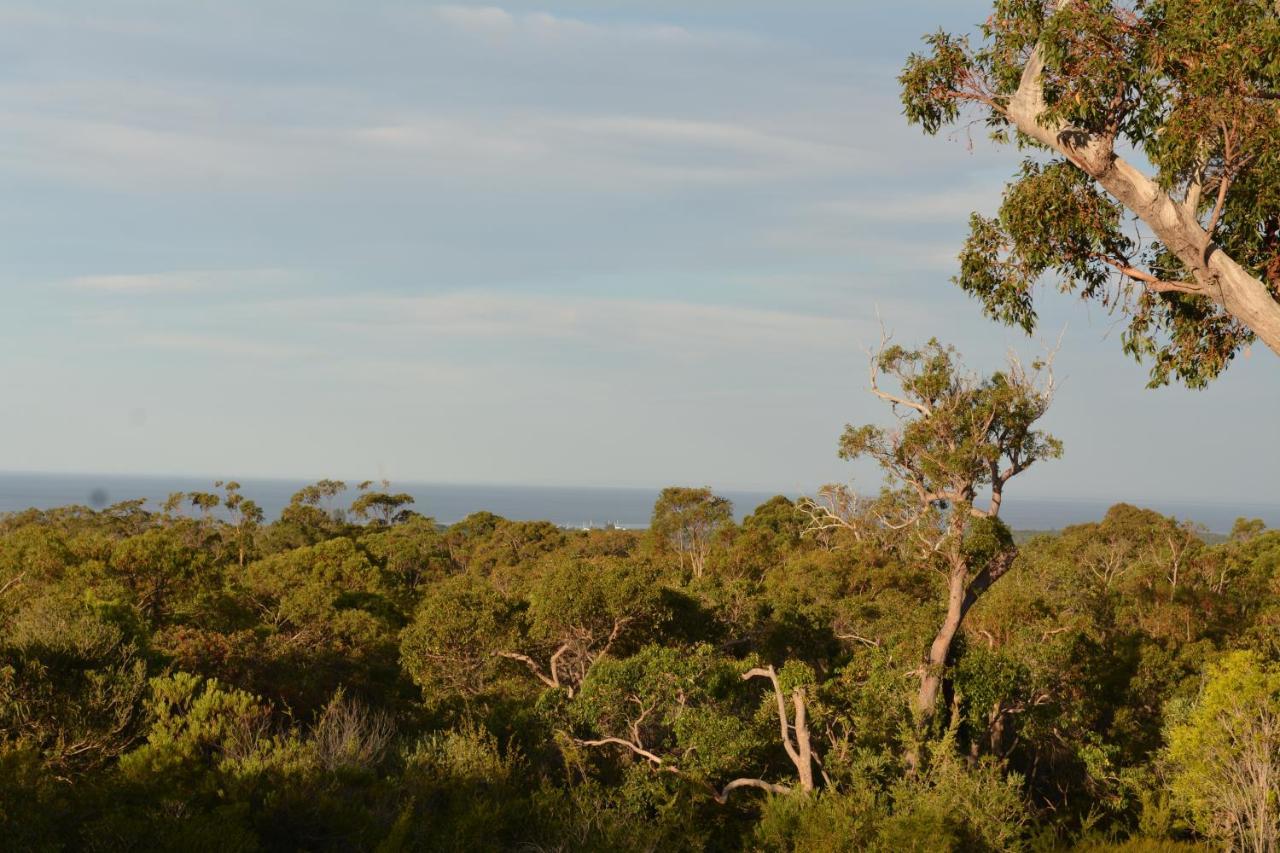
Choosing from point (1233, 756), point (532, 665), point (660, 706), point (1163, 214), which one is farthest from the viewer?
point (532, 665)

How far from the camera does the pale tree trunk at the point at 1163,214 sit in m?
9.05

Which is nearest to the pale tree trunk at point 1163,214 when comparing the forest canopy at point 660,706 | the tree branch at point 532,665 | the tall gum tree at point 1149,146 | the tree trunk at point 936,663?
the tall gum tree at point 1149,146

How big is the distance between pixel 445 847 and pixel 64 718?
24.6 ft

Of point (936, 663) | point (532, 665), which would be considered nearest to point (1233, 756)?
point (936, 663)

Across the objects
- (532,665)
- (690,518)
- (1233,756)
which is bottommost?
(532,665)

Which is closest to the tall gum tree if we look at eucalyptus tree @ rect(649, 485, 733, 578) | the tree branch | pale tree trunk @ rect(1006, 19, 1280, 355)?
pale tree trunk @ rect(1006, 19, 1280, 355)

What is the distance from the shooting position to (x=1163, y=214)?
9.42 metres

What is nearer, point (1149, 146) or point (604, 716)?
point (1149, 146)

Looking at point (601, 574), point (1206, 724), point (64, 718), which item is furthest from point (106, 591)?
point (1206, 724)

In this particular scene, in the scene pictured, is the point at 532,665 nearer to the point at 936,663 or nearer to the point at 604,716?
the point at 604,716

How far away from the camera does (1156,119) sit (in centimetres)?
1005

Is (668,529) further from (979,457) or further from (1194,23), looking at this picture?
(1194,23)

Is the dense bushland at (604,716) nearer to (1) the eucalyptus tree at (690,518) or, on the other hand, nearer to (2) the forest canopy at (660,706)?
(2) the forest canopy at (660,706)

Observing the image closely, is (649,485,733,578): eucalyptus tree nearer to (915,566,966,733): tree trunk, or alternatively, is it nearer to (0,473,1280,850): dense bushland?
(0,473,1280,850): dense bushland
